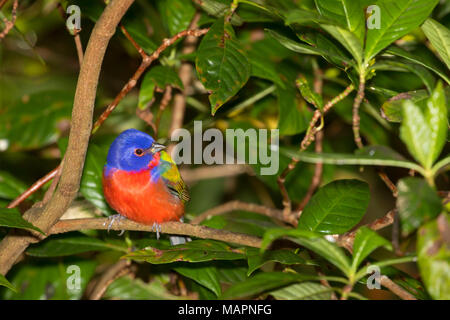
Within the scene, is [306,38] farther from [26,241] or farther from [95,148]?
[95,148]

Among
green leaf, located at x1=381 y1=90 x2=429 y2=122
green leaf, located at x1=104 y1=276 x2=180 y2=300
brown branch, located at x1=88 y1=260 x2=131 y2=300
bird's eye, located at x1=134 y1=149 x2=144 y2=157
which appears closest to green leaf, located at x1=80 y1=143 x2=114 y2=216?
bird's eye, located at x1=134 y1=149 x2=144 y2=157

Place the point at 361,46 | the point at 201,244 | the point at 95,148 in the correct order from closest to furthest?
the point at 361,46
the point at 201,244
the point at 95,148

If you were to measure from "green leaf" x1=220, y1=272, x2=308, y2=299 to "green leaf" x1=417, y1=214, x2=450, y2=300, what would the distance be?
1.53 ft

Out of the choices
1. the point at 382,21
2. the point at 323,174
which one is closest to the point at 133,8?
the point at 323,174

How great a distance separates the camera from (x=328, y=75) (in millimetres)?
4480

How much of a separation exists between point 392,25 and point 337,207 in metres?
0.93

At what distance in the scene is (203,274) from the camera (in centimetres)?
297

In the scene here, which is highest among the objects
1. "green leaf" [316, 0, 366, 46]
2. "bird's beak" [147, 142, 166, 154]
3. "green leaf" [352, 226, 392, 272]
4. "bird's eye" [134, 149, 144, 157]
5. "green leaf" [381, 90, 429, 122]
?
"bird's beak" [147, 142, 166, 154]

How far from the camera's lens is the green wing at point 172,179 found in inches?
154

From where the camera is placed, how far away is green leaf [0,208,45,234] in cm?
227

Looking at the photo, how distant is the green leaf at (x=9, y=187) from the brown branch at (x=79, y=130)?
31.0 inches

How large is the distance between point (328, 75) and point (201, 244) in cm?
233

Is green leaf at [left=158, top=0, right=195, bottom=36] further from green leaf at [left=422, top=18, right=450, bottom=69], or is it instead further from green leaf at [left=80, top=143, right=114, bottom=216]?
green leaf at [left=422, top=18, right=450, bottom=69]

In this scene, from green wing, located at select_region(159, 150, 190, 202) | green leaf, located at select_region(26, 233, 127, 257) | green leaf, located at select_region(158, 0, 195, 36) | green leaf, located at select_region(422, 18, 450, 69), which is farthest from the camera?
green wing, located at select_region(159, 150, 190, 202)
